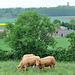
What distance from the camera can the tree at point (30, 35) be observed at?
25.8 metres

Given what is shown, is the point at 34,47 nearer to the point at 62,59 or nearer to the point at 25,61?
the point at 62,59

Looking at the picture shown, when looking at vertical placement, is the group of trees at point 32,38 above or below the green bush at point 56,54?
above

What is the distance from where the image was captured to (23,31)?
26.3 m

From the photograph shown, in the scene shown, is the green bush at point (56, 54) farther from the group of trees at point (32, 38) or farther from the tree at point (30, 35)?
the tree at point (30, 35)

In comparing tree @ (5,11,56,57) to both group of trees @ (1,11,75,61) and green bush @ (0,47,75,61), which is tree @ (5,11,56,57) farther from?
green bush @ (0,47,75,61)

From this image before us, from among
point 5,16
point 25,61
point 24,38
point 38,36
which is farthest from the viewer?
point 5,16

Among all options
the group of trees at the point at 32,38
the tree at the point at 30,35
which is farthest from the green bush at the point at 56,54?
the tree at the point at 30,35

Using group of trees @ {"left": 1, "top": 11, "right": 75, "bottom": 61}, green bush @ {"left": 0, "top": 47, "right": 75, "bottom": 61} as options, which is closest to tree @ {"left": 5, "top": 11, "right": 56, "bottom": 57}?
group of trees @ {"left": 1, "top": 11, "right": 75, "bottom": 61}

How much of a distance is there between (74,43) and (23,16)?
29.1ft

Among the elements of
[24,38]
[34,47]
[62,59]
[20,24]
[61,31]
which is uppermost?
[20,24]

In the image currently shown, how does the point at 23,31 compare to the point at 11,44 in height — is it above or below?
above

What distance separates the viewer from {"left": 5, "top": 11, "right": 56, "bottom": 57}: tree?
25797 millimetres

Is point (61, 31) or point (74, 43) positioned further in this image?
point (61, 31)

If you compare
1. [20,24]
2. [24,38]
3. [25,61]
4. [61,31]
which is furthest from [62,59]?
[61,31]
